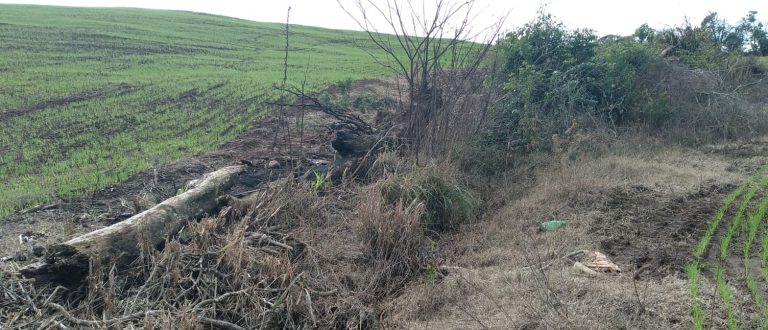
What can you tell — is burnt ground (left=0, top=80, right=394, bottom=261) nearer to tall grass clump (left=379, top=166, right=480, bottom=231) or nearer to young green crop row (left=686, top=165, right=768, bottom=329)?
tall grass clump (left=379, top=166, right=480, bottom=231)

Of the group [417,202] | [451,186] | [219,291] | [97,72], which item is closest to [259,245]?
[219,291]

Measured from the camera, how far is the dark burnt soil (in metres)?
4.97

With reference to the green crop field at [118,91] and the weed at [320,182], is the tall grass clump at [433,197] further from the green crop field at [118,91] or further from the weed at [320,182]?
the green crop field at [118,91]

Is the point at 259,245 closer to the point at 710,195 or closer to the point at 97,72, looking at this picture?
the point at 710,195

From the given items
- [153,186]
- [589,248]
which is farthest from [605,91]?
[153,186]

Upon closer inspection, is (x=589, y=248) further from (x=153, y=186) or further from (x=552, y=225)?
(x=153, y=186)

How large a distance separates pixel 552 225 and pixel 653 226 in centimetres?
99

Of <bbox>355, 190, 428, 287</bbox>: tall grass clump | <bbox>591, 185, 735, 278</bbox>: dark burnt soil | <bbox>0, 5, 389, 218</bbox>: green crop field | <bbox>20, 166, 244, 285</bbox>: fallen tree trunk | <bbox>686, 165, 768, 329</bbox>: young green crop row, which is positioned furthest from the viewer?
<bbox>0, 5, 389, 218</bbox>: green crop field

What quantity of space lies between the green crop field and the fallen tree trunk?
7.66 ft

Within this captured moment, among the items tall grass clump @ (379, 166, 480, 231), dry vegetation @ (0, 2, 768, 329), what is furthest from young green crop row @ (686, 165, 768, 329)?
tall grass clump @ (379, 166, 480, 231)

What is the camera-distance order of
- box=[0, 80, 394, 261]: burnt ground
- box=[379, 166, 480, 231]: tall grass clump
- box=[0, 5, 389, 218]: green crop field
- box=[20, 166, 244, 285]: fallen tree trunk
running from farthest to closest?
box=[0, 5, 389, 218]: green crop field < box=[379, 166, 480, 231]: tall grass clump < box=[0, 80, 394, 261]: burnt ground < box=[20, 166, 244, 285]: fallen tree trunk

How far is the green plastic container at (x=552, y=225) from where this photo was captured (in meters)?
6.11

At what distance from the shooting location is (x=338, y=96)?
614 inches

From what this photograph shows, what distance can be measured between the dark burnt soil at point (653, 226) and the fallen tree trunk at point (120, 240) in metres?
4.02
